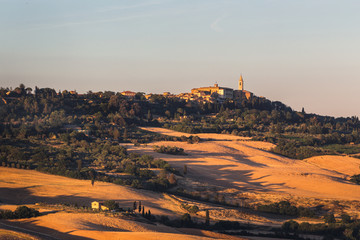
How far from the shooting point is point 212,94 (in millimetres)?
112938

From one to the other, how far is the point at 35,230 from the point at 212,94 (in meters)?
93.2

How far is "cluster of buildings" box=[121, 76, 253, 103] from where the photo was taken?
107438 millimetres

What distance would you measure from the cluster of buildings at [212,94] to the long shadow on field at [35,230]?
267 feet

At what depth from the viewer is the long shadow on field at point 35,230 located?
20234 mm

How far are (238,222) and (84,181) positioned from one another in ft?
41.9

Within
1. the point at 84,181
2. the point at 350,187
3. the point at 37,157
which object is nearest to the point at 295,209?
the point at 350,187

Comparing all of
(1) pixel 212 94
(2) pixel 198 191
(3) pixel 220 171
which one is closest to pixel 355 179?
(3) pixel 220 171

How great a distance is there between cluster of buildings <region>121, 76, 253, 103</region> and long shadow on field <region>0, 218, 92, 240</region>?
267 ft

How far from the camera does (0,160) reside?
126 ft

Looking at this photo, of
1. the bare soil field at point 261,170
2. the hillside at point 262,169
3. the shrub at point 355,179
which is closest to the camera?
the bare soil field at point 261,170

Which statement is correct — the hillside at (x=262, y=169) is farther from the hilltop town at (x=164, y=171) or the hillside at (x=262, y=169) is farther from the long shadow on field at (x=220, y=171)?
the hilltop town at (x=164, y=171)

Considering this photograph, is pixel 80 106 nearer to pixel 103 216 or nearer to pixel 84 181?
pixel 84 181

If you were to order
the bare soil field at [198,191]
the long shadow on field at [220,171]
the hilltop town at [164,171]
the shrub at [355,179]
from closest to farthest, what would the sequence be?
the bare soil field at [198,191], the hilltop town at [164,171], the long shadow on field at [220,171], the shrub at [355,179]

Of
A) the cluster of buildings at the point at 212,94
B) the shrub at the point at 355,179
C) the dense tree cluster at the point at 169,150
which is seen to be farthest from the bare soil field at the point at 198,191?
the cluster of buildings at the point at 212,94
